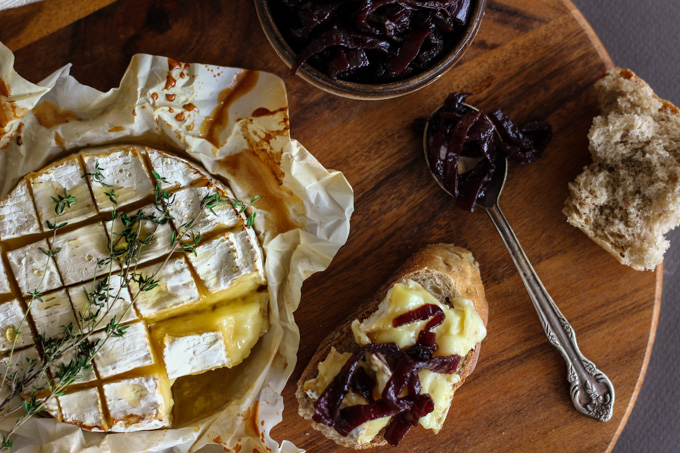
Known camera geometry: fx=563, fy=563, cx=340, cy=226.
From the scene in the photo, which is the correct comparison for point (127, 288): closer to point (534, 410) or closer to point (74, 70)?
point (74, 70)

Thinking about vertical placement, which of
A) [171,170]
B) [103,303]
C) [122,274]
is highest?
[171,170]

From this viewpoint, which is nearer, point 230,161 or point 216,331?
point 216,331

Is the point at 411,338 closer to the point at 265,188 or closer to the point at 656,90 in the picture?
the point at 265,188

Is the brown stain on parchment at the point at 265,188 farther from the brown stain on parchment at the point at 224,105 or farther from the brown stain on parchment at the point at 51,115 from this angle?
the brown stain on parchment at the point at 51,115

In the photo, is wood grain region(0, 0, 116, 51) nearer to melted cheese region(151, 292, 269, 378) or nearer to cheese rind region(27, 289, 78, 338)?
cheese rind region(27, 289, 78, 338)

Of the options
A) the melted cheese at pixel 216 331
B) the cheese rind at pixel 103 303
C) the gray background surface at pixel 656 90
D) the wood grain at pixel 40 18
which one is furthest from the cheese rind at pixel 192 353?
the gray background surface at pixel 656 90

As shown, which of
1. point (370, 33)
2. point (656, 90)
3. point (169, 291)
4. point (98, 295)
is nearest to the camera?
point (370, 33)

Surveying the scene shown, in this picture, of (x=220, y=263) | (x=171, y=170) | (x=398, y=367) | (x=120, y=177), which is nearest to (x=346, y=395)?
(x=398, y=367)
